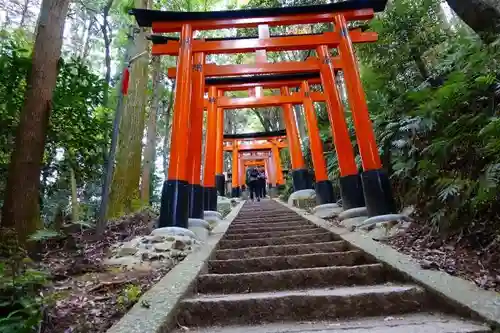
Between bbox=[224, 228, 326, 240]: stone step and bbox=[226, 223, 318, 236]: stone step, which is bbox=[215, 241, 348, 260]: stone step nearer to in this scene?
bbox=[224, 228, 326, 240]: stone step

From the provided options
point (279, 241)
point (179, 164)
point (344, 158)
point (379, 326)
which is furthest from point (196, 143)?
point (379, 326)

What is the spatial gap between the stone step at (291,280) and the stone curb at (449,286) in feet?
0.74

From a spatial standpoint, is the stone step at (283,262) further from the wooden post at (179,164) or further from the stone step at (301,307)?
the wooden post at (179,164)

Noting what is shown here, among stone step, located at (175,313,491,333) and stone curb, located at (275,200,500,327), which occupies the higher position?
stone curb, located at (275,200,500,327)

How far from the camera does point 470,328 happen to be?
2225 millimetres

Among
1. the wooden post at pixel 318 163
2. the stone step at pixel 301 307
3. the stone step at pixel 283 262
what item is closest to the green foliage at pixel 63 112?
the stone step at pixel 283 262

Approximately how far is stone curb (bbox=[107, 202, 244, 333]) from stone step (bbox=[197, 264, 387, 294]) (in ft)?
0.70

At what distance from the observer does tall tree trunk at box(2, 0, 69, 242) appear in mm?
3818

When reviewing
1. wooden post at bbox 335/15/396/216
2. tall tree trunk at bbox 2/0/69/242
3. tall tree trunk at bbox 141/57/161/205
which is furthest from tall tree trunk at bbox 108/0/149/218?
wooden post at bbox 335/15/396/216

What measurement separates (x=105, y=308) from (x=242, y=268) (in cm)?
156

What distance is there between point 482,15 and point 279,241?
387 centimetres

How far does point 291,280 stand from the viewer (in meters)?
3.42

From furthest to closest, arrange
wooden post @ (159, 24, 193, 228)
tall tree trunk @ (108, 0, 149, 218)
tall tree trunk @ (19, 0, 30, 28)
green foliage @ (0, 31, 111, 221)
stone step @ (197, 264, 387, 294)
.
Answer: tall tree trunk @ (19, 0, 30, 28), tall tree trunk @ (108, 0, 149, 218), wooden post @ (159, 24, 193, 228), green foliage @ (0, 31, 111, 221), stone step @ (197, 264, 387, 294)

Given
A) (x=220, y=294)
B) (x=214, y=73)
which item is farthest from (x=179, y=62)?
(x=220, y=294)
